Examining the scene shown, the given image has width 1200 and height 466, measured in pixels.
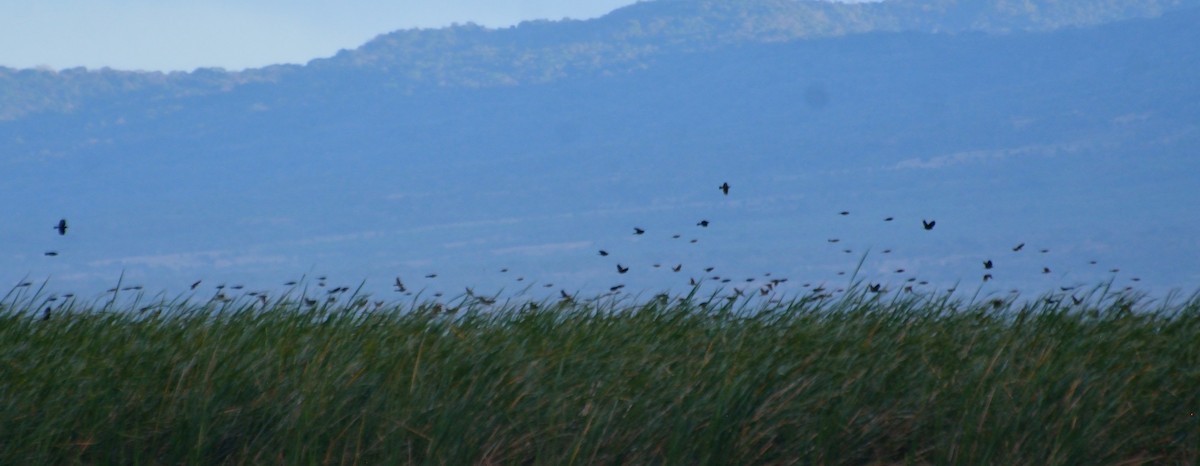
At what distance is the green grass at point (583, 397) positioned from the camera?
5.65 m

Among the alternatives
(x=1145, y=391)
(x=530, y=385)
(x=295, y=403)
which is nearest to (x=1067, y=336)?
(x=1145, y=391)

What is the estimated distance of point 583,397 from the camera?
5914mm

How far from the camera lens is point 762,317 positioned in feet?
25.1

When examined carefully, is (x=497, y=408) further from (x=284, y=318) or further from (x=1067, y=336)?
(x=1067, y=336)

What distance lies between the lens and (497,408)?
19.2 ft

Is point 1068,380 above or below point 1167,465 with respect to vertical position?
above

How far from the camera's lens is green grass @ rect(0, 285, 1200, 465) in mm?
5652

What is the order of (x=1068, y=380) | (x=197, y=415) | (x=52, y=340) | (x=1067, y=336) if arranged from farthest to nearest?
(x=1067, y=336), (x=52, y=340), (x=1068, y=380), (x=197, y=415)

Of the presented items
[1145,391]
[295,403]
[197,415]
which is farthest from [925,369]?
[197,415]

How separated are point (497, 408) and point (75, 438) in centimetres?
202

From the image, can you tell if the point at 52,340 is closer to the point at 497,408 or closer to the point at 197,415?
the point at 197,415

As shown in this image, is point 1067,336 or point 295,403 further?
point 1067,336

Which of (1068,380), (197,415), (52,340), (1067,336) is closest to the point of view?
(197,415)

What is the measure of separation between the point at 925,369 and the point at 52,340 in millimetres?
4819
